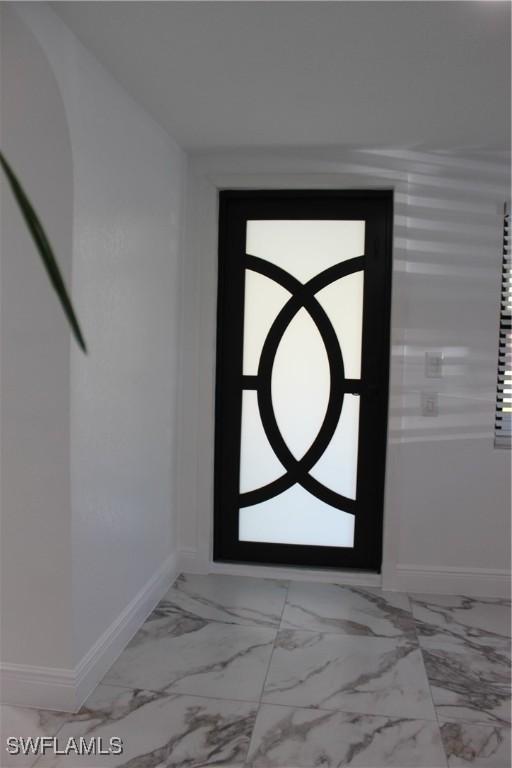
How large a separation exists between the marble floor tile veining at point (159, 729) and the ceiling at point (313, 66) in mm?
2308

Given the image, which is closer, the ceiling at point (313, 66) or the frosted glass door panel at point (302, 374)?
the ceiling at point (313, 66)

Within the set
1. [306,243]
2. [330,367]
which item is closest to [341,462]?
[330,367]

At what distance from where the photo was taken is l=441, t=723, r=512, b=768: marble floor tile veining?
6.93 ft

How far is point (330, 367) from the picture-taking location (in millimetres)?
Answer: 3633

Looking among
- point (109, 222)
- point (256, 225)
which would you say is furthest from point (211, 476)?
point (109, 222)

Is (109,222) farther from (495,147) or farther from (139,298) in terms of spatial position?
(495,147)

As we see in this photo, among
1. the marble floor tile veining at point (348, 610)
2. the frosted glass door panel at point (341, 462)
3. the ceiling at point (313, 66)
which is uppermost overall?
the ceiling at point (313, 66)

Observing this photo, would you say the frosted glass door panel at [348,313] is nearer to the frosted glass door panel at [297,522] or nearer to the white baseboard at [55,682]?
the frosted glass door panel at [297,522]

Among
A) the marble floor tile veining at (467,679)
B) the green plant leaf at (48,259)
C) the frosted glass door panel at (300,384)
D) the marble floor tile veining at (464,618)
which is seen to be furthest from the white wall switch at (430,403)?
the green plant leaf at (48,259)

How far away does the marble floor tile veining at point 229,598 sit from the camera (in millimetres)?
3162

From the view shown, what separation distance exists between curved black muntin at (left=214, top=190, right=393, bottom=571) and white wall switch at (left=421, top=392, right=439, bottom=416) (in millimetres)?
234

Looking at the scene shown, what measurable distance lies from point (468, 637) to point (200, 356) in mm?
1946

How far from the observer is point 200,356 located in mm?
3656

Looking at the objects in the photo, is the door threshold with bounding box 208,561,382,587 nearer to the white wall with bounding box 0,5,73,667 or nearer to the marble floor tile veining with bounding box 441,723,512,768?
the marble floor tile veining with bounding box 441,723,512,768
